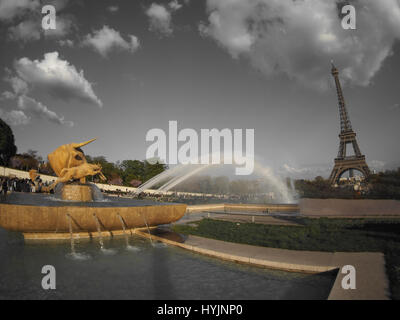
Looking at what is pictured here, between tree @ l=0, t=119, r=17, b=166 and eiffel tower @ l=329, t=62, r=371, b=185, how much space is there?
7462cm

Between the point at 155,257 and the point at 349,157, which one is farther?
the point at 349,157

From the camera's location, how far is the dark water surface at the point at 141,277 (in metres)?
4.46

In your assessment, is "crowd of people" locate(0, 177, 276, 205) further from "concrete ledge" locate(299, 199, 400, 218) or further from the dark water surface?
"concrete ledge" locate(299, 199, 400, 218)

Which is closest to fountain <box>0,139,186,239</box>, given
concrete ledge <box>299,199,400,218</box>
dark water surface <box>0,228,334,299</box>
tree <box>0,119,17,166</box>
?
dark water surface <box>0,228,334,299</box>

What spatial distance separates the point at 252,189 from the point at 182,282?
99.3 metres

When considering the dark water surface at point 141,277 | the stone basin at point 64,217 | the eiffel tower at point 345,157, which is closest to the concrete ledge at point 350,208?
the stone basin at point 64,217

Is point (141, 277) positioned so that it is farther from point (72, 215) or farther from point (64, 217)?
point (64, 217)

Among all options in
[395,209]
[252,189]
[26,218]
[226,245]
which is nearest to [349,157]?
[395,209]

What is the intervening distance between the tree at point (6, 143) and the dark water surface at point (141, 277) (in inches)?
2474

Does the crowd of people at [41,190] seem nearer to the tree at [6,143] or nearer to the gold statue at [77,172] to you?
the gold statue at [77,172]

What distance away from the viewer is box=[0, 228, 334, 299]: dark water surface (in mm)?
4465

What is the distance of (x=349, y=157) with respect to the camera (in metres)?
54.6

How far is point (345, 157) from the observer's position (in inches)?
2169
